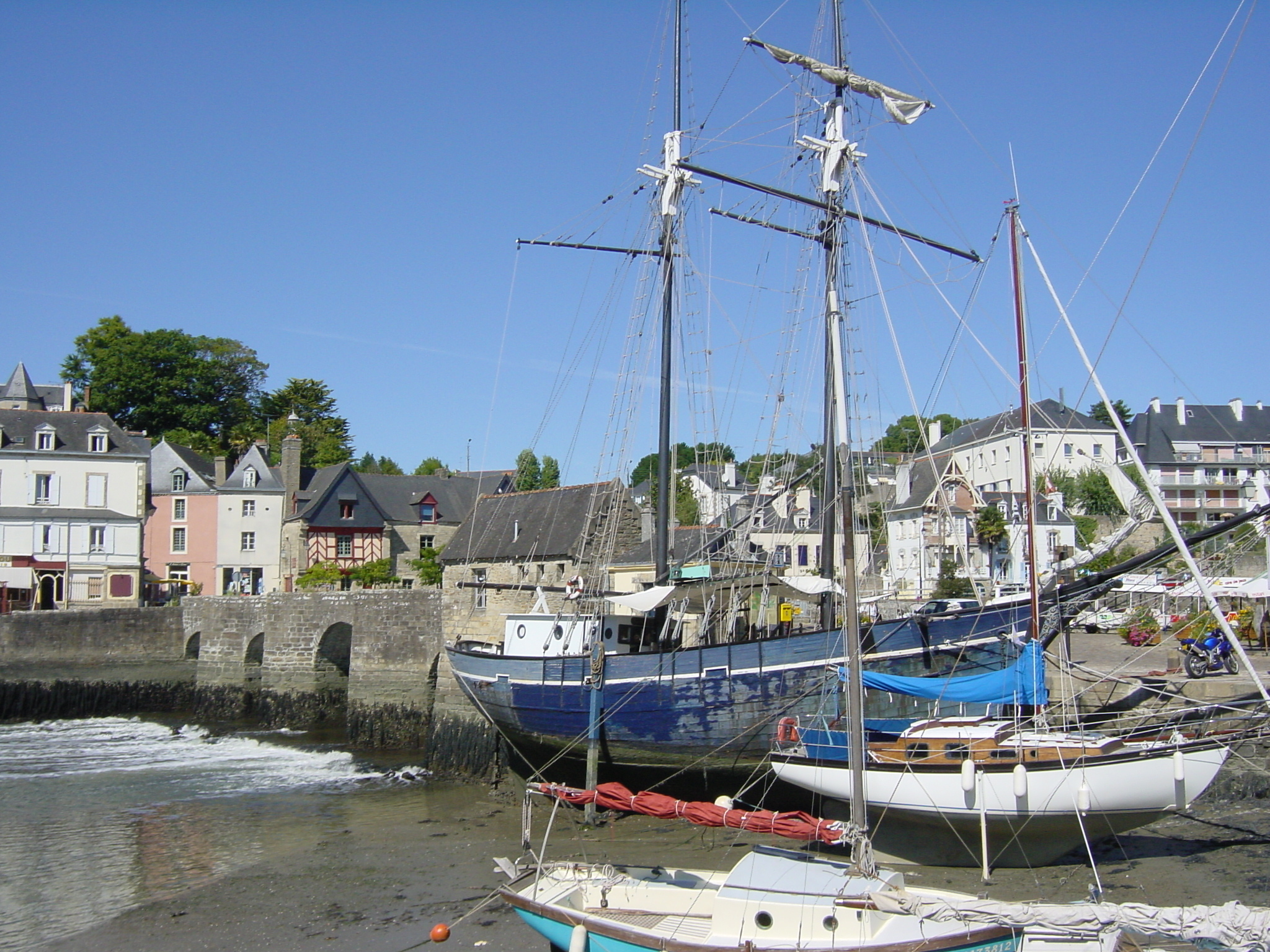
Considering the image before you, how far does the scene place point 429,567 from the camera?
4466cm

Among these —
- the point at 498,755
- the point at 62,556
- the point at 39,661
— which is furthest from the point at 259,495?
the point at 498,755

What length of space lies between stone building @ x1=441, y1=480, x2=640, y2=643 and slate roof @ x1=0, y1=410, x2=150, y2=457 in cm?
1963

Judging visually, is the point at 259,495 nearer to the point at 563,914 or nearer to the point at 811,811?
the point at 811,811

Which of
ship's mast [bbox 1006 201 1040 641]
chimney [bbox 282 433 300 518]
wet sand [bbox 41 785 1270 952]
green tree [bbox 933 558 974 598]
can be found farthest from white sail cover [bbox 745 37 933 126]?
chimney [bbox 282 433 300 518]

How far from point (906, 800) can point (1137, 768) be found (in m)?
2.95

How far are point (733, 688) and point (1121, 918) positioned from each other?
9389mm

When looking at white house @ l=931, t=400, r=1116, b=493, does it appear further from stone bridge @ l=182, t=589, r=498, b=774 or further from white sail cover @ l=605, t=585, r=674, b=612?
white sail cover @ l=605, t=585, r=674, b=612

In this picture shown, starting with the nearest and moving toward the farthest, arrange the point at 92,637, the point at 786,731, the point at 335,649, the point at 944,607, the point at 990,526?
the point at 786,731 → the point at 944,607 → the point at 335,649 → the point at 92,637 → the point at 990,526

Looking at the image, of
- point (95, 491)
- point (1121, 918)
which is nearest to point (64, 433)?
point (95, 491)

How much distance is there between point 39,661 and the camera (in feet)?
124

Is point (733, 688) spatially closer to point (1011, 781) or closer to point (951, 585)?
point (1011, 781)

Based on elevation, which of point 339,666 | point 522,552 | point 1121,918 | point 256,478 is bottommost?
point 339,666

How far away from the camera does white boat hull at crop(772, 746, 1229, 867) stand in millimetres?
13156

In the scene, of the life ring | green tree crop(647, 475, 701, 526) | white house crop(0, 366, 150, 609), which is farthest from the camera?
green tree crop(647, 475, 701, 526)
